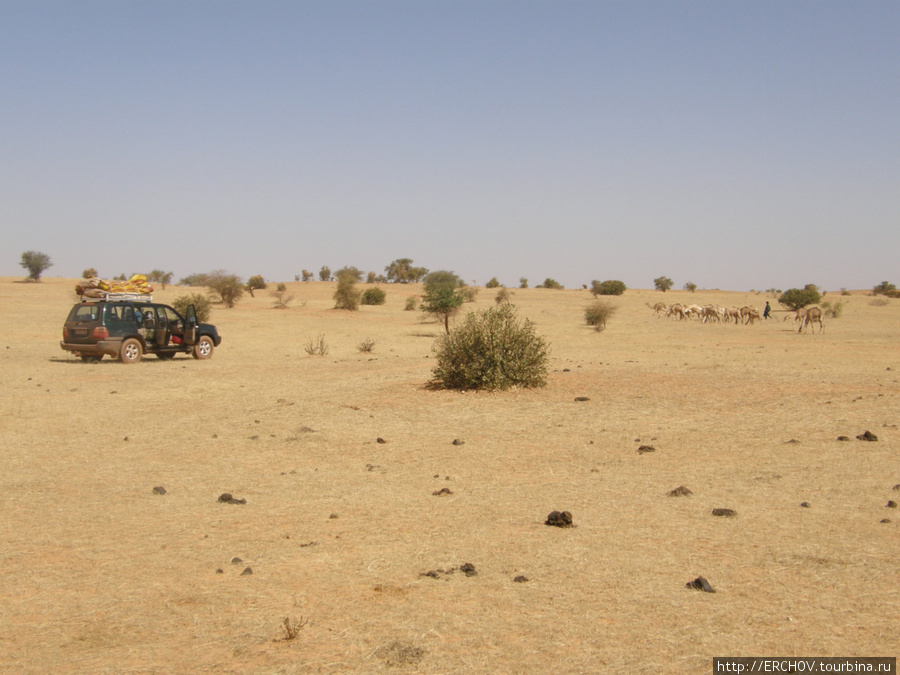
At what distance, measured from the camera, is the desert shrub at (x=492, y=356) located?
1505 centimetres

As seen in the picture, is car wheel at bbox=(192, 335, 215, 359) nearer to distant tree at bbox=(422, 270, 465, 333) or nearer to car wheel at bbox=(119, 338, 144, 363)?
car wheel at bbox=(119, 338, 144, 363)

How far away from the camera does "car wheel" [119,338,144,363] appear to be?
A: 2100 cm

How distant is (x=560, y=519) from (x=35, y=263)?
250 ft

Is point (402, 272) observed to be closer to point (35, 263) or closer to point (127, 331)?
point (35, 263)

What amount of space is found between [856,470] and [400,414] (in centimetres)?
703

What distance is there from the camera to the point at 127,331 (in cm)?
2119

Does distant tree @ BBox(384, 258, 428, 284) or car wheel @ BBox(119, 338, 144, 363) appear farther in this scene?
distant tree @ BBox(384, 258, 428, 284)

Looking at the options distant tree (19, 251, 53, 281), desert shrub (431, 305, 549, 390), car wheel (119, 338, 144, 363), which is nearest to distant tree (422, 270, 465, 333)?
car wheel (119, 338, 144, 363)

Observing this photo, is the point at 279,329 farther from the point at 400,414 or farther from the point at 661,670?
the point at 661,670

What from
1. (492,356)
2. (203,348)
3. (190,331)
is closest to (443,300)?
(203,348)

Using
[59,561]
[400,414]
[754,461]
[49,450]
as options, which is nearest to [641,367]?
[400,414]

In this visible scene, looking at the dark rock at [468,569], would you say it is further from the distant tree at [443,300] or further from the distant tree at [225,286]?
the distant tree at [225,286]

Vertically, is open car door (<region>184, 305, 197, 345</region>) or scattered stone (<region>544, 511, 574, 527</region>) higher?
open car door (<region>184, 305, 197, 345</region>)

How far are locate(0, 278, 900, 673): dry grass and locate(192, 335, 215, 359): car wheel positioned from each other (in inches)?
271
